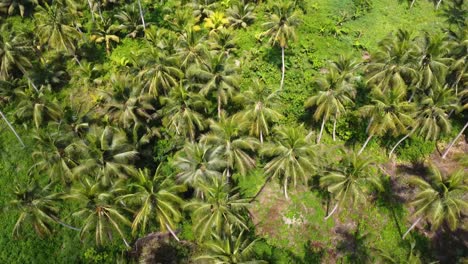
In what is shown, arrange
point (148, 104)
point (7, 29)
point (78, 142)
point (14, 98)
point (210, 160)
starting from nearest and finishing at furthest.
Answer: point (210, 160), point (78, 142), point (148, 104), point (14, 98), point (7, 29)

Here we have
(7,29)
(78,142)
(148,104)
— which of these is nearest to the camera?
(78,142)

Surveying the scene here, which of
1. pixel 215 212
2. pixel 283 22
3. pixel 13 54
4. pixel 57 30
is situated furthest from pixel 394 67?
pixel 13 54

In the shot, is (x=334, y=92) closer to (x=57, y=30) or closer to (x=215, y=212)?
(x=215, y=212)

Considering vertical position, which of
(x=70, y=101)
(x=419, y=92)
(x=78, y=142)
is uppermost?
(x=419, y=92)

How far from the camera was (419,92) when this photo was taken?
1404 inches

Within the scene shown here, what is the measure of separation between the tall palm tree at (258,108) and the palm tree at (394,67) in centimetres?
1046

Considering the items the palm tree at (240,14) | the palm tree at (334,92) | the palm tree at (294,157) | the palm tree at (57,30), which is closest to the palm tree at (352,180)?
the palm tree at (294,157)

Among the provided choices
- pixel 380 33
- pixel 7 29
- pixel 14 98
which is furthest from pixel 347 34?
pixel 7 29

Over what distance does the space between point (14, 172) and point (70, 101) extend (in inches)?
384

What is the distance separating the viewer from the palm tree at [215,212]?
87.6ft

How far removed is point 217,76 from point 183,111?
458cm

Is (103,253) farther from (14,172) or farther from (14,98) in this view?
(14,98)

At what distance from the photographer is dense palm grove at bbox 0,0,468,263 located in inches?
1093

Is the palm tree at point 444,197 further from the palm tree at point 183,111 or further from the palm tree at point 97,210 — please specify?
the palm tree at point 97,210
